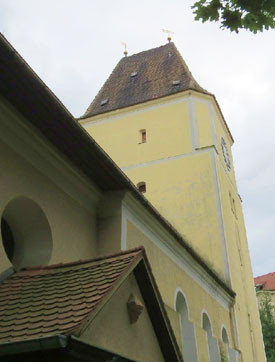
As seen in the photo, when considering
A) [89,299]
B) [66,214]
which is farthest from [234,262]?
[89,299]

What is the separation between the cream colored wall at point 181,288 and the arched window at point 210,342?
0.23m

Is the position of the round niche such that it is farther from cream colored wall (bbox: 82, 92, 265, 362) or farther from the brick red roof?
→ the brick red roof

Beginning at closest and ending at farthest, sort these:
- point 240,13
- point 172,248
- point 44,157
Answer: point 240,13 → point 44,157 → point 172,248

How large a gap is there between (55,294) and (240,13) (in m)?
3.60

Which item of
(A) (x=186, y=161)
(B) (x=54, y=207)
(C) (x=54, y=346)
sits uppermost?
(A) (x=186, y=161)

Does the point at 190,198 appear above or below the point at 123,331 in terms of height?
above

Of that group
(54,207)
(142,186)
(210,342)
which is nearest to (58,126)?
(54,207)

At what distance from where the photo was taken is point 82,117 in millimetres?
23969

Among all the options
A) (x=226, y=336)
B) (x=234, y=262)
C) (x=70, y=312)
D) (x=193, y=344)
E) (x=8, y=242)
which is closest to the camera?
(x=70, y=312)

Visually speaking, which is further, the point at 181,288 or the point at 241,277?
the point at 241,277

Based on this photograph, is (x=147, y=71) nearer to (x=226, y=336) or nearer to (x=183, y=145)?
(x=183, y=145)

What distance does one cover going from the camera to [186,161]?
21094mm

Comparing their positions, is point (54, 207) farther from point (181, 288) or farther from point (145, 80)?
point (145, 80)

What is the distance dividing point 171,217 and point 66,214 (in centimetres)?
1119
